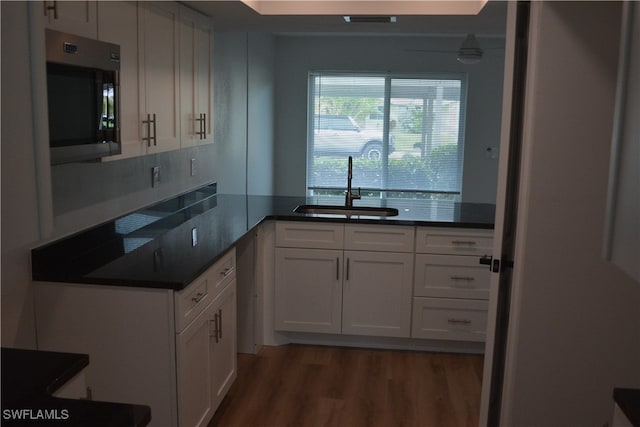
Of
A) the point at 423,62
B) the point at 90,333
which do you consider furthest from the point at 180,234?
the point at 423,62

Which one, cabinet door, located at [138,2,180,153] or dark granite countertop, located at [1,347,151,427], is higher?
cabinet door, located at [138,2,180,153]

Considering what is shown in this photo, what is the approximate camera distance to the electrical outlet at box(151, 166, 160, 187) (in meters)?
3.43

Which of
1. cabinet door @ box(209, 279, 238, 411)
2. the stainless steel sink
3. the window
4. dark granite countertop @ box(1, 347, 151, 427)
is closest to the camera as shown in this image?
dark granite countertop @ box(1, 347, 151, 427)

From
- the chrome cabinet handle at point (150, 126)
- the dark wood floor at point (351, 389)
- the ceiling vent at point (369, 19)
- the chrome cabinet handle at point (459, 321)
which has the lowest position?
the dark wood floor at point (351, 389)

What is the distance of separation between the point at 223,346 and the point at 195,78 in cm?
141

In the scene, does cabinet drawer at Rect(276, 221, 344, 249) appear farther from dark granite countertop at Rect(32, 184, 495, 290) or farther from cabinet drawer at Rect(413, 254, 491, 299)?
cabinet drawer at Rect(413, 254, 491, 299)

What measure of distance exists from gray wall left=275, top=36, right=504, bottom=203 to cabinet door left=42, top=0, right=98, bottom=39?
17.0 feet

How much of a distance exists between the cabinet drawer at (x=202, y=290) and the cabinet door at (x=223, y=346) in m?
0.06

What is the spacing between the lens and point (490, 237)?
3598mm

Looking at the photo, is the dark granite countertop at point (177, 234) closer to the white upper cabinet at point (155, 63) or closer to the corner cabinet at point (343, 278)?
the corner cabinet at point (343, 278)

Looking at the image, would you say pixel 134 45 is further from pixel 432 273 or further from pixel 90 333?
pixel 432 273

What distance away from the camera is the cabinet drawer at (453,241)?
3.60 m

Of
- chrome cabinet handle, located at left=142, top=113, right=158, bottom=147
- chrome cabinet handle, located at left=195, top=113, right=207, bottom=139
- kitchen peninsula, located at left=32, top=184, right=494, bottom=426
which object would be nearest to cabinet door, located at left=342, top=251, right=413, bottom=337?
kitchen peninsula, located at left=32, top=184, right=494, bottom=426

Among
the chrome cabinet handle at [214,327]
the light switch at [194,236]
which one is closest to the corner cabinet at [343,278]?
the light switch at [194,236]
